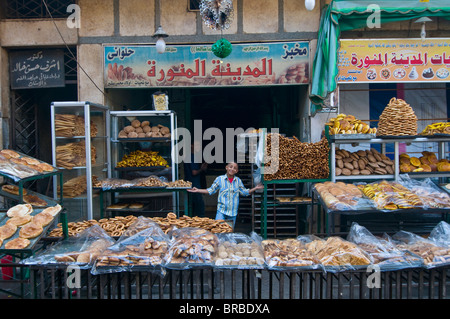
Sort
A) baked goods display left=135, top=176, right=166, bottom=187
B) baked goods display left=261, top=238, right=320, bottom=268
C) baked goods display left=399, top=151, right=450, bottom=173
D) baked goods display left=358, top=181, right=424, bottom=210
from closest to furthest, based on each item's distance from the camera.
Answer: baked goods display left=261, top=238, right=320, bottom=268 → baked goods display left=358, top=181, right=424, bottom=210 → baked goods display left=399, top=151, right=450, bottom=173 → baked goods display left=135, top=176, right=166, bottom=187

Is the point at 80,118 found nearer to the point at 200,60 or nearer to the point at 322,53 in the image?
the point at 200,60

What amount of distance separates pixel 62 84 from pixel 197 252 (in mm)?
5391

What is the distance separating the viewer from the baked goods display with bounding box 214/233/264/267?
3652mm

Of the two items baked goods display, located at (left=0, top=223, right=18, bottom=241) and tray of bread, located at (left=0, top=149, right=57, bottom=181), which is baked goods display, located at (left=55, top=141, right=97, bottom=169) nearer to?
tray of bread, located at (left=0, top=149, right=57, bottom=181)

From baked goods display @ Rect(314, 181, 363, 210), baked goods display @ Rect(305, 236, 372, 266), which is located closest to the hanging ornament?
baked goods display @ Rect(314, 181, 363, 210)

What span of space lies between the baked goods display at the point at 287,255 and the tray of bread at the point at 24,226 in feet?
7.69

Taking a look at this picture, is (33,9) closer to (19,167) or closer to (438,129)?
(19,167)

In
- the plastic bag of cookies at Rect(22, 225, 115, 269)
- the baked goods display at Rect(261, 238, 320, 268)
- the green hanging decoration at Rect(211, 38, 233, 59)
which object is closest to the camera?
the baked goods display at Rect(261, 238, 320, 268)

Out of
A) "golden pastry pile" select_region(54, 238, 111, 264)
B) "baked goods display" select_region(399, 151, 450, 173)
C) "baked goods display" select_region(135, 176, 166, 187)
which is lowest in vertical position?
"golden pastry pile" select_region(54, 238, 111, 264)

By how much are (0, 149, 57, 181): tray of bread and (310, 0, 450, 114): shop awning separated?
15.1 ft

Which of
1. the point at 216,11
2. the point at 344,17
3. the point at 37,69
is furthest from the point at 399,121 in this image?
the point at 37,69

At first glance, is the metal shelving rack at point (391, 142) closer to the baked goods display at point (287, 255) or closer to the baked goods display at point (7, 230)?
the baked goods display at point (287, 255)
